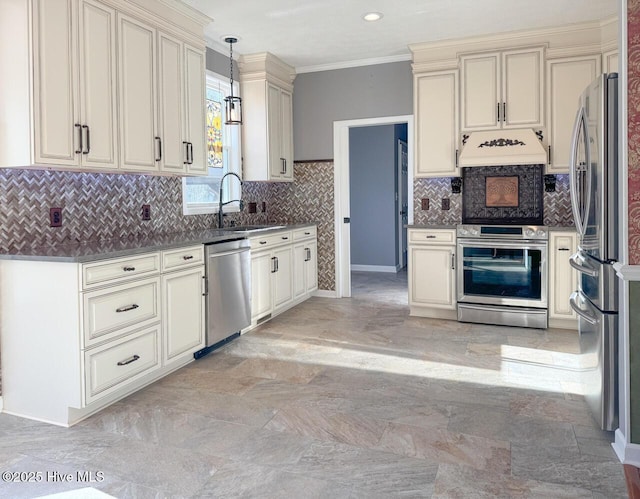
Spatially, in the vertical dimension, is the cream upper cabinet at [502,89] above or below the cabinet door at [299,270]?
above

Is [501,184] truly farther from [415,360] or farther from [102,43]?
[102,43]

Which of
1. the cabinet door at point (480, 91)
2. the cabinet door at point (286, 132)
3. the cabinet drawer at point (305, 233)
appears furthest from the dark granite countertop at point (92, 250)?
the cabinet door at point (480, 91)

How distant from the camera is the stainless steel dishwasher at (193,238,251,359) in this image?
3635mm

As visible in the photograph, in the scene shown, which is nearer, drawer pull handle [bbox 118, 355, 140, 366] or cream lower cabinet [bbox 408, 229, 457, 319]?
drawer pull handle [bbox 118, 355, 140, 366]

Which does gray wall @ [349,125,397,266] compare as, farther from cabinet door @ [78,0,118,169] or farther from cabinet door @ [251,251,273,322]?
cabinet door @ [78,0,118,169]

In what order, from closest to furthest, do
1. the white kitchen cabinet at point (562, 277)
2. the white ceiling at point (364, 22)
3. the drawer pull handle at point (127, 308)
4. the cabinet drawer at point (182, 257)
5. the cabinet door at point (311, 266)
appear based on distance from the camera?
the drawer pull handle at point (127, 308), the cabinet drawer at point (182, 257), the white ceiling at point (364, 22), the white kitchen cabinet at point (562, 277), the cabinet door at point (311, 266)

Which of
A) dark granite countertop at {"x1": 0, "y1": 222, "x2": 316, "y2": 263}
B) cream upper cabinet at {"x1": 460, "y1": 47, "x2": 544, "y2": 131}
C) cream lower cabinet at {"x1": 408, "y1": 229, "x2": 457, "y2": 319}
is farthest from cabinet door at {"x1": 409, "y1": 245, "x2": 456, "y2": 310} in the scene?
dark granite countertop at {"x1": 0, "y1": 222, "x2": 316, "y2": 263}

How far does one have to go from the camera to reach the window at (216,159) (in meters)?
4.61

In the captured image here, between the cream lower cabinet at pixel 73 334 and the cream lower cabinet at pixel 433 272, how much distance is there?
105 inches

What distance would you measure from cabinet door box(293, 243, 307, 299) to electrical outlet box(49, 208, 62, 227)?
2.55 meters

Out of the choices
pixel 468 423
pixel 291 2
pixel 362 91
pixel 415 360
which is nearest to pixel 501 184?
pixel 362 91

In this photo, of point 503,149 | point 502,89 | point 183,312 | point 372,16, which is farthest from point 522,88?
point 183,312

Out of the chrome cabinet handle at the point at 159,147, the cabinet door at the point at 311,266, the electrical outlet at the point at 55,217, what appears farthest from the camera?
the cabinet door at the point at 311,266

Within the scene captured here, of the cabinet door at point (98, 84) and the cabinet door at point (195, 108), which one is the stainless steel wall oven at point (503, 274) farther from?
the cabinet door at point (98, 84)
